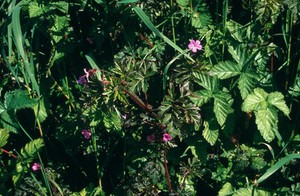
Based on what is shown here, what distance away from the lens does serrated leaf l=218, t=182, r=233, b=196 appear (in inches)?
82.4

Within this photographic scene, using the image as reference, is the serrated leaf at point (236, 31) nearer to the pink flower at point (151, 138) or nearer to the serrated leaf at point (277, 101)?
the serrated leaf at point (277, 101)

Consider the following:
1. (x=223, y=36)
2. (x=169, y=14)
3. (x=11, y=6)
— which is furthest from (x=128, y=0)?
(x=11, y=6)

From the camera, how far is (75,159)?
2.54m

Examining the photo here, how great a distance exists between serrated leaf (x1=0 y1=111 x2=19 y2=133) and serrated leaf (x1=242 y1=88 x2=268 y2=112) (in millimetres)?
1105

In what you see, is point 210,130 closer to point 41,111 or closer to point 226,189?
point 226,189

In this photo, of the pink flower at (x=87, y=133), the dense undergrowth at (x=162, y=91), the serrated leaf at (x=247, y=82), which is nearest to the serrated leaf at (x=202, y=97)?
the dense undergrowth at (x=162, y=91)

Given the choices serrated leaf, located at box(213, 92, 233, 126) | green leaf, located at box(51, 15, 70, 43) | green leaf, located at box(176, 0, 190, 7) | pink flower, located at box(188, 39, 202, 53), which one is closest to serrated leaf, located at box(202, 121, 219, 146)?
serrated leaf, located at box(213, 92, 233, 126)

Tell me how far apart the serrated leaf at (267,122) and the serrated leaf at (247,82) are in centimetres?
10

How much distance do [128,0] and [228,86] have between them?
2.19ft

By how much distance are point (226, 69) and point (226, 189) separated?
555mm

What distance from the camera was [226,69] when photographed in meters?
2.00

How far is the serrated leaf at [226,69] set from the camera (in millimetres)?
1985

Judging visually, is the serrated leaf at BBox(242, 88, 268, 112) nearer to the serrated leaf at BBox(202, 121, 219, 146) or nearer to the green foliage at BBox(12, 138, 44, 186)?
the serrated leaf at BBox(202, 121, 219, 146)

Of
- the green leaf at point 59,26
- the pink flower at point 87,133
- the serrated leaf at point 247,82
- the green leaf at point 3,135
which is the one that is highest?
the green leaf at point 59,26
